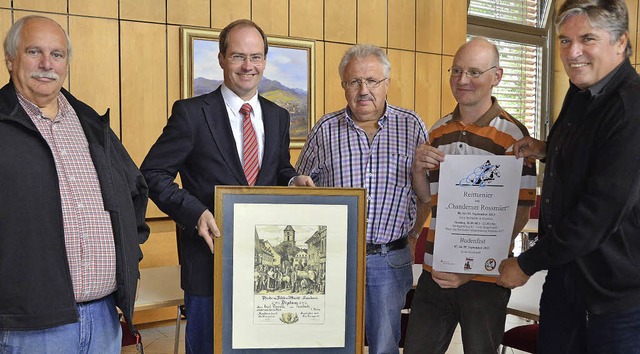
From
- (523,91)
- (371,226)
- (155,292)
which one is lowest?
(155,292)

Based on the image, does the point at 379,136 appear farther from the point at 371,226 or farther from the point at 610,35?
the point at 610,35

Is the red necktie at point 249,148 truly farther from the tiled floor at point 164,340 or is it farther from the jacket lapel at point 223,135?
the tiled floor at point 164,340

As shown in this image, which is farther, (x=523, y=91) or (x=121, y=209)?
(x=523, y=91)

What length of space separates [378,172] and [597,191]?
3.29ft

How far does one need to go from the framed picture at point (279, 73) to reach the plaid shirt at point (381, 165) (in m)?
3.55

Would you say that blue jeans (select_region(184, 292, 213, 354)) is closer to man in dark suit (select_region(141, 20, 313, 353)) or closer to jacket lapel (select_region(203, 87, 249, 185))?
man in dark suit (select_region(141, 20, 313, 353))

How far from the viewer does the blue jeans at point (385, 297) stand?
275 centimetres

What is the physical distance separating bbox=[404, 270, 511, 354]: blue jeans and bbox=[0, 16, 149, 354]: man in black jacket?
1242mm

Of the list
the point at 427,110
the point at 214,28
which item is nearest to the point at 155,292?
the point at 214,28

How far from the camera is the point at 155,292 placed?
3457 mm

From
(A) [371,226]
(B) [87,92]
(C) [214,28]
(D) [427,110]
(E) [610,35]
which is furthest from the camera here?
(D) [427,110]

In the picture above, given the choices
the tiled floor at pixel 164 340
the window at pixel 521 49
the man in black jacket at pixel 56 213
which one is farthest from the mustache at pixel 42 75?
the window at pixel 521 49

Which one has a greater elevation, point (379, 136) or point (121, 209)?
point (379, 136)

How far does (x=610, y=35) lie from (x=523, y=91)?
7654mm
